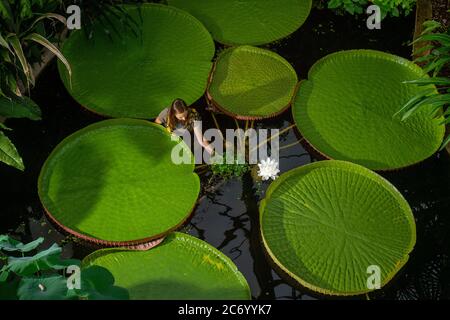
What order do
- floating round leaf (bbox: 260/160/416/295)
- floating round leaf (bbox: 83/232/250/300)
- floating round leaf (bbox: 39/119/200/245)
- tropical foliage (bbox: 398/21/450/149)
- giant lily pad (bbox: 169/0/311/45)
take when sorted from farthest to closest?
giant lily pad (bbox: 169/0/311/45)
tropical foliage (bbox: 398/21/450/149)
floating round leaf (bbox: 39/119/200/245)
floating round leaf (bbox: 260/160/416/295)
floating round leaf (bbox: 83/232/250/300)

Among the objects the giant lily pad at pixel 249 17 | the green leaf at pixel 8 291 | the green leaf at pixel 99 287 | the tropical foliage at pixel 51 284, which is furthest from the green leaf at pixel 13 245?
the giant lily pad at pixel 249 17

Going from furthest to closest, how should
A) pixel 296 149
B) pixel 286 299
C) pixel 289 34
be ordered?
1. pixel 289 34
2. pixel 296 149
3. pixel 286 299

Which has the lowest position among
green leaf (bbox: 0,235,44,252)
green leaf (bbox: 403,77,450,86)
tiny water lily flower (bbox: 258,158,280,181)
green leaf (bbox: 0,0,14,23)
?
tiny water lily flower (bbox: 258,158,280,181)

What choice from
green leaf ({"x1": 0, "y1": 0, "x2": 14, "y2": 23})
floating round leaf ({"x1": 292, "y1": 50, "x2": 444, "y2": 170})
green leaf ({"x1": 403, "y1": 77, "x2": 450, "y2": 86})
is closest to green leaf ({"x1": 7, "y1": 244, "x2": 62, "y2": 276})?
green leaf ({"x1": 0, "y1": 0, "x2": 14, "y2": 23})

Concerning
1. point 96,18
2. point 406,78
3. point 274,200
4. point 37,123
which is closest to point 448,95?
point 406,78

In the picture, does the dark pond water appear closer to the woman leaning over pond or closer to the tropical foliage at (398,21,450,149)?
the woman leaning over pond

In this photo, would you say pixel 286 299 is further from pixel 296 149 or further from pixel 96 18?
pixel 96 18
